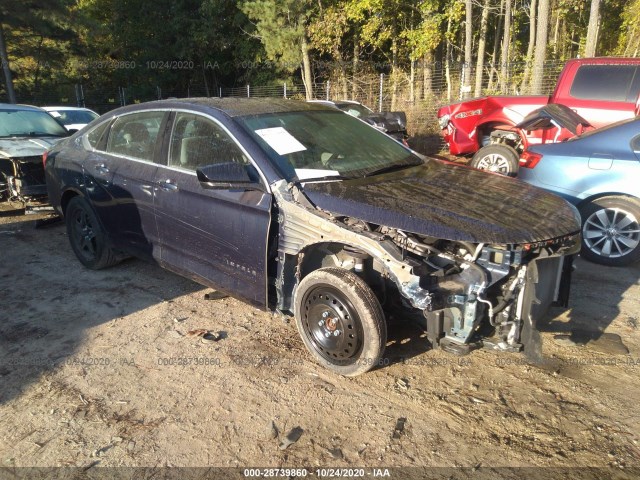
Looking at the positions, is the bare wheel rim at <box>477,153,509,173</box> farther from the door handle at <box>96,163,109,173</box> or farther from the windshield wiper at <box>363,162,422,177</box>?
the door handle at <box>96,163,109,173</box>

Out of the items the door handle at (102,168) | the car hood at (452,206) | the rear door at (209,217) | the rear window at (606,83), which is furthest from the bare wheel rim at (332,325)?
the rear window at (606,83)

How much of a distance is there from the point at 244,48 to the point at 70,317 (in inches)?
1016


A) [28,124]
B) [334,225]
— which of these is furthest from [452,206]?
[28,124]

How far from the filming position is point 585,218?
203 inches

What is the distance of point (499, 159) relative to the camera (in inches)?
314

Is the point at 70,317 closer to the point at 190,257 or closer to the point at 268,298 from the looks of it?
the point at 190,257

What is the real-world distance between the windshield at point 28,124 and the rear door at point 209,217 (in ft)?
16.2

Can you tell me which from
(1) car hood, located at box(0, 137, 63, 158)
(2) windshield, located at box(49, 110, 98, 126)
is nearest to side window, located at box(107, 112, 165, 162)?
(1) car hood, located at box(0, 137, 63, 158)

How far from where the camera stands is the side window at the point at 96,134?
485cm

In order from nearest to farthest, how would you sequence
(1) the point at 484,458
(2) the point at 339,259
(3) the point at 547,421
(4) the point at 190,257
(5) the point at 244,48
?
(1) the point at 484,458
(3) the point at 547,421
(2) the point at 339,259
(4) the point at 190,257
(5) the point at 244,48

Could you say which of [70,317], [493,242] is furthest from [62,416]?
[493,242]

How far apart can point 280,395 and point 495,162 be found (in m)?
6.25

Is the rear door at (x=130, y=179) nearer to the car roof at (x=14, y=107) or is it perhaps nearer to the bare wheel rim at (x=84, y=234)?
the bare wheel rim at (x=84, y=234)

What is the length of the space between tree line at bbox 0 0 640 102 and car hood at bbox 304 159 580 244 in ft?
37.3
